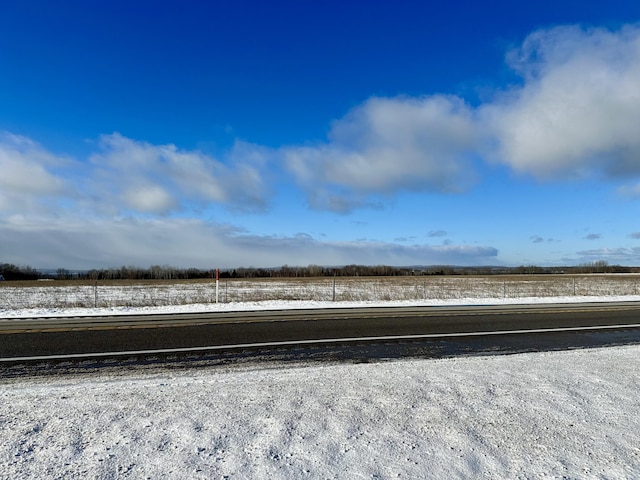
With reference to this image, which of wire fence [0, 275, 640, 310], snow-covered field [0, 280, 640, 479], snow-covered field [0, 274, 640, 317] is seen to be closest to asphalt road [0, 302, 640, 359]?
snow-covered field [0, 280, 640, 479]

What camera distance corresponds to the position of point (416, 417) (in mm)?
4586

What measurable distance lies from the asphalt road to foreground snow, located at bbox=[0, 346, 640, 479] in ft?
9.76

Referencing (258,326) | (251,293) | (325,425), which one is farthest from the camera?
(251,293)

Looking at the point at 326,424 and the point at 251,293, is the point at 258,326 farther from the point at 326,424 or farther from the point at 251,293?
the point at 251,293

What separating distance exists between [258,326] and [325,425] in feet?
25.5

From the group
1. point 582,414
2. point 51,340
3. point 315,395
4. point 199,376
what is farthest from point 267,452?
point 51,340

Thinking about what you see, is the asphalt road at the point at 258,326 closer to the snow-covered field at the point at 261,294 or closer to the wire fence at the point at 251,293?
the snow-covered field at the point at 261,294

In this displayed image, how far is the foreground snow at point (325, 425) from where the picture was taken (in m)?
3.49

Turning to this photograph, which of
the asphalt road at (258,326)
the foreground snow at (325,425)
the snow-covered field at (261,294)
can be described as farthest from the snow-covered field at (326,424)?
the snow-covered field at (261,294)


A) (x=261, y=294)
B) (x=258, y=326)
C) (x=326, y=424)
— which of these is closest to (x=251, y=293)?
(x=261, y=294)

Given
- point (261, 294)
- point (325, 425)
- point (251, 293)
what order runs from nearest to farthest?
point (325, 425), point (261, 294), point (251, 293)

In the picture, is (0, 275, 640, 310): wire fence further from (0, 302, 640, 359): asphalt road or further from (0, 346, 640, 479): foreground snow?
(0, 346, 640, 479): foreground snow

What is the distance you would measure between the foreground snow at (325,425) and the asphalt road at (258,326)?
117 inches

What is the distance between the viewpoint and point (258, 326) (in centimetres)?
1185
